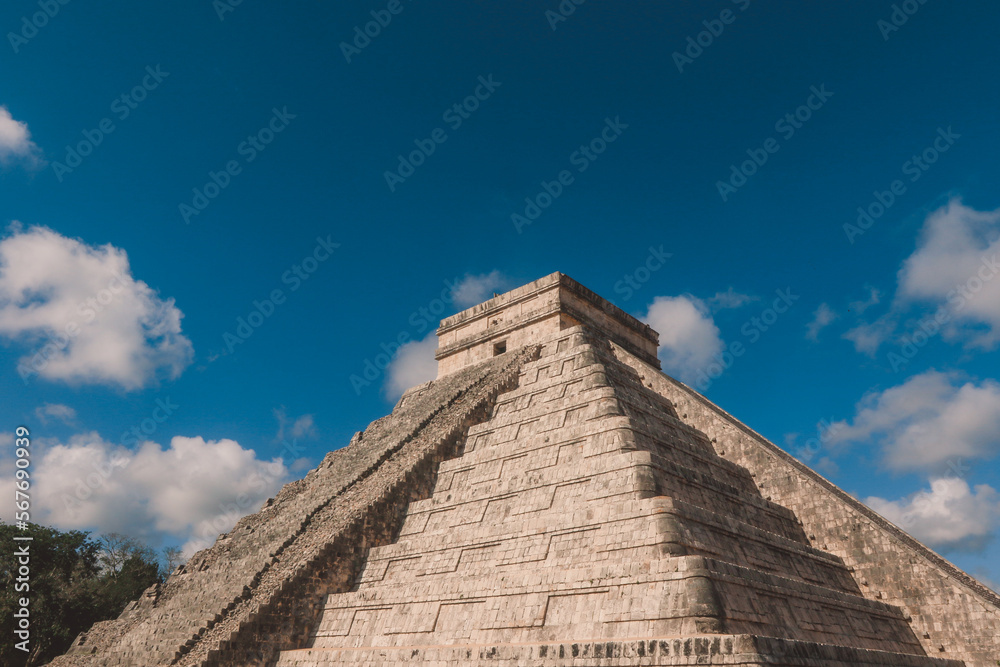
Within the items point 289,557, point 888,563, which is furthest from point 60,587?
point 888,563

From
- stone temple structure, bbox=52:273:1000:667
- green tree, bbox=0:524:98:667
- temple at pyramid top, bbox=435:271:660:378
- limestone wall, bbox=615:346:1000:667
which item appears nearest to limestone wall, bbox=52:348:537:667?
stone temple structure, bbox=52:273:1000:667

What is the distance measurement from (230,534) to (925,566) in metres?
14.1

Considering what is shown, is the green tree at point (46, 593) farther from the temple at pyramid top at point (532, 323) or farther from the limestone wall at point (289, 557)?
the temple at pyramid top at point (532, 323)

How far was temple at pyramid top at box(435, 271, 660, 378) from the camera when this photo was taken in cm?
1900

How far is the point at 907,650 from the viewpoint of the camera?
10234mm

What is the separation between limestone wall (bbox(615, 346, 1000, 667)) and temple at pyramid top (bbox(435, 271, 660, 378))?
5.64 metres

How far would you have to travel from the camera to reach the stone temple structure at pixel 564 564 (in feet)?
26.9

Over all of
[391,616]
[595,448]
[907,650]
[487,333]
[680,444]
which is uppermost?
[487,333]

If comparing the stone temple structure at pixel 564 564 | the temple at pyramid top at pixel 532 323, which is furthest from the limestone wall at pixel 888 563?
the temple at pyramid top at pixel 532 323

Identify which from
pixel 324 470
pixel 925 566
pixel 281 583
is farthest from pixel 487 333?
pixel 925 566

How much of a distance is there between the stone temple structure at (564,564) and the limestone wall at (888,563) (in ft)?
0.10

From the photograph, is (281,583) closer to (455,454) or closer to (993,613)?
(455,454)

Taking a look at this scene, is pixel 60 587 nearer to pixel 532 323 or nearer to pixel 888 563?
pixel 532 323

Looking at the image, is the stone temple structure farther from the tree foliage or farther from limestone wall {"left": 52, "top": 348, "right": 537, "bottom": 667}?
the tree foliage
